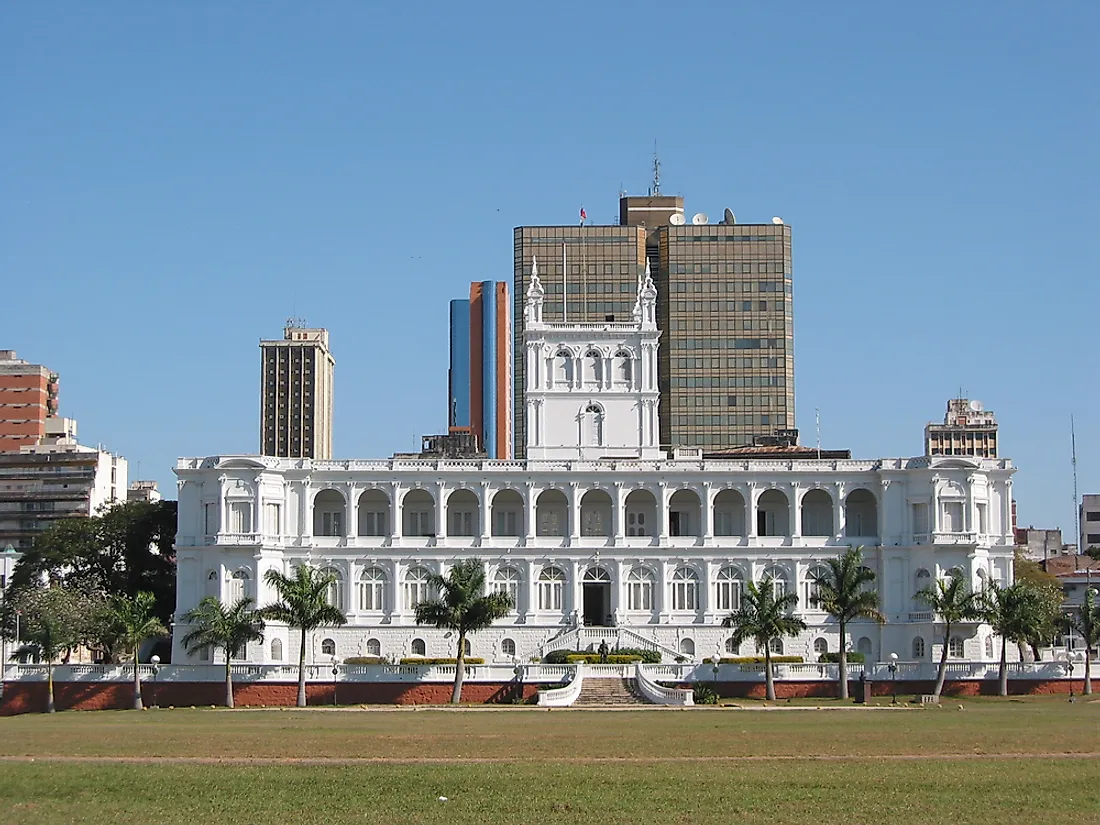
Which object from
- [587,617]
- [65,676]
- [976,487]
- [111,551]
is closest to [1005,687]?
[976,487]

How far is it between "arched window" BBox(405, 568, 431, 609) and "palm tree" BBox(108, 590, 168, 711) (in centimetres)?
2281

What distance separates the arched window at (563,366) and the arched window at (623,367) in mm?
3236

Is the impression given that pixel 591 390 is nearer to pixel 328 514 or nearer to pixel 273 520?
pixel 328 514

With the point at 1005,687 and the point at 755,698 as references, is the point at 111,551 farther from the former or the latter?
the point at 1005,687

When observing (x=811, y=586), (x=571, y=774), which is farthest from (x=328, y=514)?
(x=571, y=774)

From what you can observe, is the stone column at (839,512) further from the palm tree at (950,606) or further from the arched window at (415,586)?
the arched window at (415,586)

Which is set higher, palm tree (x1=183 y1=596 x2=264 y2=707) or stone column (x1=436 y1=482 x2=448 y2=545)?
stone column (x1=436 y1=482 x2=448 y2=545)

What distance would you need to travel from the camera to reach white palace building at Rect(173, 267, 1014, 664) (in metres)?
123

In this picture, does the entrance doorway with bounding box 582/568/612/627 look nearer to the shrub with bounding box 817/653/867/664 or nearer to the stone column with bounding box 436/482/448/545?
the stone column with bounding box 436/482/448/545

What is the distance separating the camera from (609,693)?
9819cm

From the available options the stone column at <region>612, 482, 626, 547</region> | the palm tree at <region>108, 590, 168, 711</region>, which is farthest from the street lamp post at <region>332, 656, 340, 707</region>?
the stone column at <region>612, 482, 626, 547</region>

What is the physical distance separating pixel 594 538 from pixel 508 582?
659 cm

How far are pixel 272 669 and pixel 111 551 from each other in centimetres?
3012

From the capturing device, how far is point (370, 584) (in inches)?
4993
